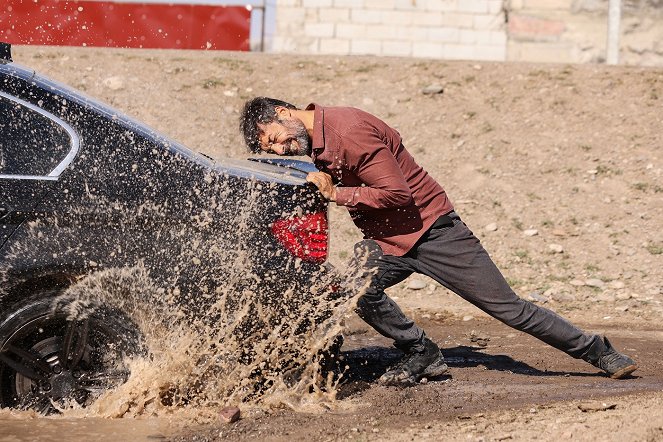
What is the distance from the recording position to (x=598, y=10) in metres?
16.5

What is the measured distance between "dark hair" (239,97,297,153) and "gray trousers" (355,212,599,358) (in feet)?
3.01

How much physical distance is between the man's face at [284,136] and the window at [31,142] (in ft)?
3.31

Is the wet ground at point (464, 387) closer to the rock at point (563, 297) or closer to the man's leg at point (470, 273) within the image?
the man's leg at point (470, 273)

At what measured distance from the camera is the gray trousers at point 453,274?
568 centimetres

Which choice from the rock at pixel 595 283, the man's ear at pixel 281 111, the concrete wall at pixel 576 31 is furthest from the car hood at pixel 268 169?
the concrete wall at pixel 576 31

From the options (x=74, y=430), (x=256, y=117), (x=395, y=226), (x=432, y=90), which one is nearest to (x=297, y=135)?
(x=256, y=117)

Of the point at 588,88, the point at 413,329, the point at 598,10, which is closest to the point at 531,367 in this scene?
the point at 413,329

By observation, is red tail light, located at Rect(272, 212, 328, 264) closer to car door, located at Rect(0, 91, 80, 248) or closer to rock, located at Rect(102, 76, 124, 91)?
car door, located at Rect(0, 91, 80, 248)

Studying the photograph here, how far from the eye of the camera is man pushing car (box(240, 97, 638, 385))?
5.24 m

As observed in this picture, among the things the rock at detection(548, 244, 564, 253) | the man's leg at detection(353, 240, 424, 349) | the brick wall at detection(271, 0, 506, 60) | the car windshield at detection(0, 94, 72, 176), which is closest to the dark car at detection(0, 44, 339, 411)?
the car windshield at detection(0, 94, 72, 176)

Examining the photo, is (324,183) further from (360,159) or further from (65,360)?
(65,360)

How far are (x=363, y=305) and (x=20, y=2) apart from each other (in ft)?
32.5

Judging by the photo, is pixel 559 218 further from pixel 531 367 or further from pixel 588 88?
pixel 531 367

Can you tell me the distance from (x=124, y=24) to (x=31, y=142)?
1054 cm
